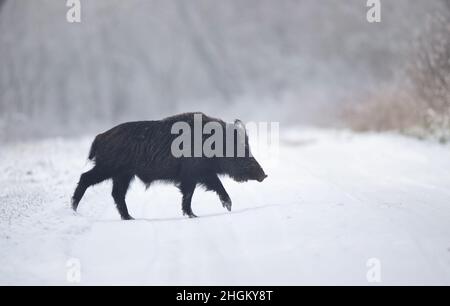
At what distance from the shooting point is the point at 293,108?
1325 inches

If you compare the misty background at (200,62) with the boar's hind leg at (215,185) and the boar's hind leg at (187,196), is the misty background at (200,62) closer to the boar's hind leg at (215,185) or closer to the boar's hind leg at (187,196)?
the boar's hind leg at (215,185)

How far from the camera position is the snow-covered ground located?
469 centimetres

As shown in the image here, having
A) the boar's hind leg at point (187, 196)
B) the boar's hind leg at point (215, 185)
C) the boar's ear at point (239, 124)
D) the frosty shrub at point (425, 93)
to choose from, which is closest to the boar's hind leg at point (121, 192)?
the boar's hind leg at point (187, 196)

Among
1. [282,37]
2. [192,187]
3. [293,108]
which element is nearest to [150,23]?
[282,37]

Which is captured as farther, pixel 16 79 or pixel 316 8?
pixel 316 8

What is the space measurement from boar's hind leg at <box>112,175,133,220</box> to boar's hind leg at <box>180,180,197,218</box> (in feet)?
2.53

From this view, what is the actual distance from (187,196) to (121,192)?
3.14ft

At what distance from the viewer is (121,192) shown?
24.8ft

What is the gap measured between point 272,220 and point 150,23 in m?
44.3

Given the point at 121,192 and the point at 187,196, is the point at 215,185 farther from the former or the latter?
the point at 121,192

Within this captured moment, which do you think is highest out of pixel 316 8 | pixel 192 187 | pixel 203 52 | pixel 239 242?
pixel 316 8

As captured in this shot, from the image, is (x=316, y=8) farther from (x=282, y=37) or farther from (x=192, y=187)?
(x=192, y=187)

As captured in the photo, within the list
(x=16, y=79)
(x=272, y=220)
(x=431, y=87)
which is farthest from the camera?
(x=16, y=79)

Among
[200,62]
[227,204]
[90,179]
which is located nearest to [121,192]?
[90,179]
